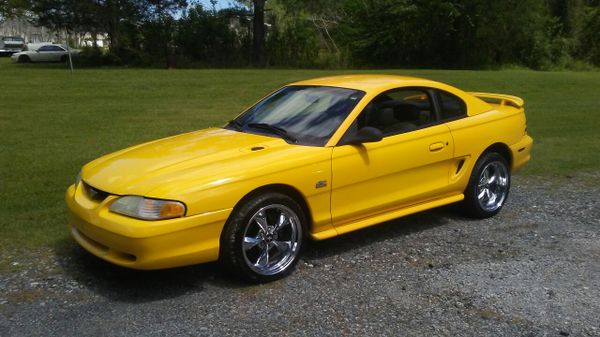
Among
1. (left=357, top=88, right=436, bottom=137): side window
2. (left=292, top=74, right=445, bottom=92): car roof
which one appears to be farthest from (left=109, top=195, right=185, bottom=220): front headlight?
(left=292, top=74, right=445, bottom=92): car roof

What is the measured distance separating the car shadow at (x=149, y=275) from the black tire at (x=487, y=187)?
42.1 inches

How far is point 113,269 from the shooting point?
475 cm

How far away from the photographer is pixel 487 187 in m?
6.23

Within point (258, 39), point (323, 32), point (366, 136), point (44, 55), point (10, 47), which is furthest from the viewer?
point (10, 47)

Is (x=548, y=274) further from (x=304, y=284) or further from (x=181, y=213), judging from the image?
(x=181, y=213)

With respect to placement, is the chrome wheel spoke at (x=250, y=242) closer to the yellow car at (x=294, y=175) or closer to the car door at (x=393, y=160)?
the yellow car at (x=294, y=175)

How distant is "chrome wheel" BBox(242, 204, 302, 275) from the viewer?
176 inches

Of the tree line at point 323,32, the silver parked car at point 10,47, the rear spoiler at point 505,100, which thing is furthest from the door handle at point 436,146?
the silver parked car at point 10,47

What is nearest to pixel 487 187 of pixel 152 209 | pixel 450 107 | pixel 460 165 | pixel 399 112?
pixel 460 165

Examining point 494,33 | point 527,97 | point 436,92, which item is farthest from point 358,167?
point 494,33

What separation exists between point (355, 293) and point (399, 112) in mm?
1868

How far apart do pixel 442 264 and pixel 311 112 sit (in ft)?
5.48

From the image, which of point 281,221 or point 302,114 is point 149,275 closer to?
point 281,221

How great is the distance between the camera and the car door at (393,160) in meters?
4.93
